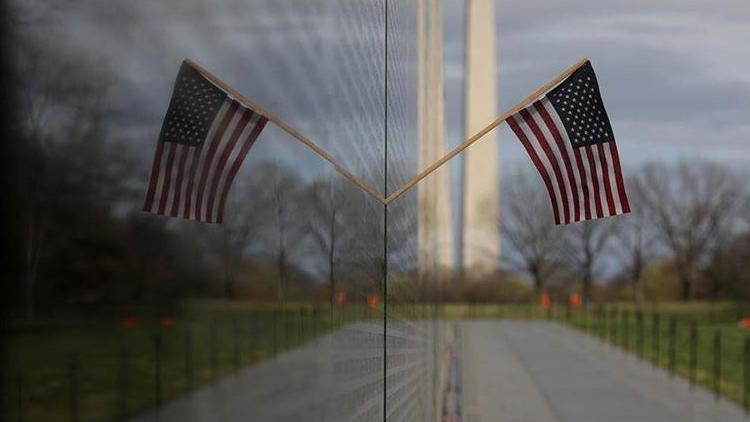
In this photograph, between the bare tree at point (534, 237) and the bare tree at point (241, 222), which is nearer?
the bare tree at point (241, 222)

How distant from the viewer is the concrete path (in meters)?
24.2

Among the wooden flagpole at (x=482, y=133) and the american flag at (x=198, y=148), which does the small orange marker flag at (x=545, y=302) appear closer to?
the wooden flagpole at (x=482, y=133)

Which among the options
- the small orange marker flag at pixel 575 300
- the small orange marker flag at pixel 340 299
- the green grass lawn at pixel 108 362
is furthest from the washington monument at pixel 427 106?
the small orange marker flag at pixel 575 300

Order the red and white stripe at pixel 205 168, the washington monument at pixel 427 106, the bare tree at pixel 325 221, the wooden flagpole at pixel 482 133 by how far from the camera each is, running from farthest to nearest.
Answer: the washington monument at pixel 427 106 < the wooden flagpole at pixel 482 133 < the bare tree at pixel 325 221 < the red and white stripe at pixel 205 168

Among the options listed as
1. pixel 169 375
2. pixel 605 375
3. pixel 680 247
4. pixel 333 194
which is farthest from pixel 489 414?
pixel 680 247

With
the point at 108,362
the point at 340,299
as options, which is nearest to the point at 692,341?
the point at 340,299

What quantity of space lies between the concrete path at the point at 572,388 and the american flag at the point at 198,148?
1712 cm

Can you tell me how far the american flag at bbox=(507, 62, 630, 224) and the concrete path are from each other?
1408 cm

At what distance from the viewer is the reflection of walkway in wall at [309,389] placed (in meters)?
1.45

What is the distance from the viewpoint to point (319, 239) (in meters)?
2.54

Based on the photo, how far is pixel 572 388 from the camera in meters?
30.3

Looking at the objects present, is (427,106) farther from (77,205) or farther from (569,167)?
(77,205)

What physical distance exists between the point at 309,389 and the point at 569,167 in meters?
3.01

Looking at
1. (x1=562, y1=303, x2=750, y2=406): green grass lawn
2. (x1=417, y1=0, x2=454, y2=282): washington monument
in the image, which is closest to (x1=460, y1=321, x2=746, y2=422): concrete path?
(x1=562, y1=303, x2=750, y2=406): green grass lawn
